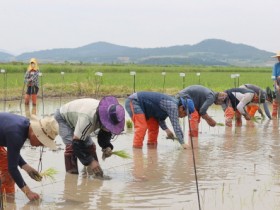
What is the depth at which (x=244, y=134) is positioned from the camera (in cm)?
988

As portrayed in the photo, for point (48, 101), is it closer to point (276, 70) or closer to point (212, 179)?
point (276, 70)

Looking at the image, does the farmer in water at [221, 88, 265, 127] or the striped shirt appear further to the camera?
the farmer in water at [221, 88, 265, 127]

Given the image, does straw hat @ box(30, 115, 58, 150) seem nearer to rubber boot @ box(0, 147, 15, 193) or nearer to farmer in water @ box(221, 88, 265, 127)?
rubber boot @ box(0, 147, 15, 193)

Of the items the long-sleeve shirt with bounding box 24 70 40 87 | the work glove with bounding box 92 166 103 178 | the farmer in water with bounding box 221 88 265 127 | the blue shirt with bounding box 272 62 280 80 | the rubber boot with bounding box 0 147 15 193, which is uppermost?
the blue shirt with bounding box 272 62 280 80

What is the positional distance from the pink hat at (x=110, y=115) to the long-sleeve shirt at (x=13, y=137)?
Result: 1.09 meters

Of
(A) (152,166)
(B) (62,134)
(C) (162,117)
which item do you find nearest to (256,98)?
(C) (162,117)

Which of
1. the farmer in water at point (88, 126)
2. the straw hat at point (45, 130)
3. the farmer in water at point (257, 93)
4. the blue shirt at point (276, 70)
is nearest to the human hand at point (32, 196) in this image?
the straw hat at point (45, 130)

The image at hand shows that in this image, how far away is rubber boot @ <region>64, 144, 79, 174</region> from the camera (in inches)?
237

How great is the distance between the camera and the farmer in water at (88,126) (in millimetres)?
5559

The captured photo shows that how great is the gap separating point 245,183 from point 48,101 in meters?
11.5

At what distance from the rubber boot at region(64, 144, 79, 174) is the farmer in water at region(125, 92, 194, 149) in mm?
1634


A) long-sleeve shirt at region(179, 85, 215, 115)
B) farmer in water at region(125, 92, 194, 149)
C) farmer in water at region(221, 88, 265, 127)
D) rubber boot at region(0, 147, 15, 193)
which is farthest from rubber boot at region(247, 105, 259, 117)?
rubber boot at region(0, 147, 15, 193)

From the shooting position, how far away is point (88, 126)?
5637 mm

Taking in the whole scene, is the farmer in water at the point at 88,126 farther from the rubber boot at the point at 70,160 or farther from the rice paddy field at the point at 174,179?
the rice paddy field at the point at 174,179
